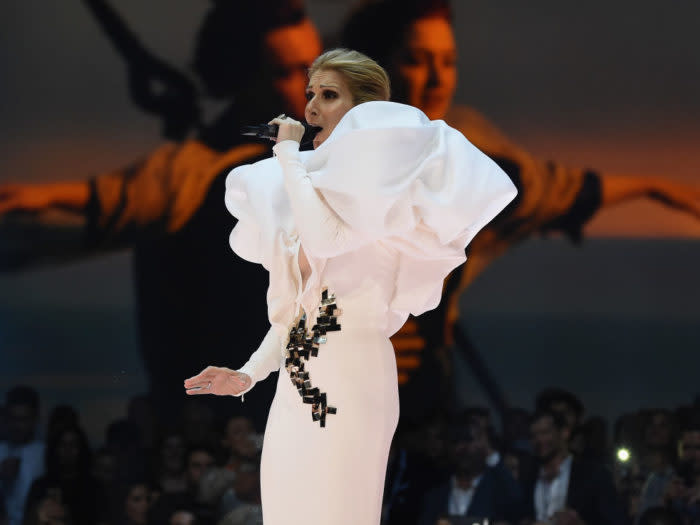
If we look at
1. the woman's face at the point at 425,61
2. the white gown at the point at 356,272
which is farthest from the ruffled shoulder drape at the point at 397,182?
the woman's face at the point at 425,61

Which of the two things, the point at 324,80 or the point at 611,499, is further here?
the point at 611,499

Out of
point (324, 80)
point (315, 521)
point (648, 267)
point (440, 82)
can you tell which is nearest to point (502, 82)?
point (440, 82)

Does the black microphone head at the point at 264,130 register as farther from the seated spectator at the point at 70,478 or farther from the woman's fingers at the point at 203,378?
the seated spectator at the point at 70,478

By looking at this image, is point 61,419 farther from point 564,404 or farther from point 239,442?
point 564,404

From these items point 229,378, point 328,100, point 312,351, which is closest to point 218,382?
point 229,378

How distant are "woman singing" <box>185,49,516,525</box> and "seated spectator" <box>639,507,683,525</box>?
9.18 ft

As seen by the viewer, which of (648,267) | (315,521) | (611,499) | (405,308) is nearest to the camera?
(315,521)

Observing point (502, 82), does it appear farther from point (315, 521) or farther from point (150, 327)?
point (315, 521)

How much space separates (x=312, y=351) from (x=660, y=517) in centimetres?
298

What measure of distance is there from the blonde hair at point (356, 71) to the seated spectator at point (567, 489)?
2.83 metres

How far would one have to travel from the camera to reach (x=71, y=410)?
17.7ft

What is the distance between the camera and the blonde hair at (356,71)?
250 centimetres

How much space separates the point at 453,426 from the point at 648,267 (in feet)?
4.08

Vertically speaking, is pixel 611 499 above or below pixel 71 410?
below
